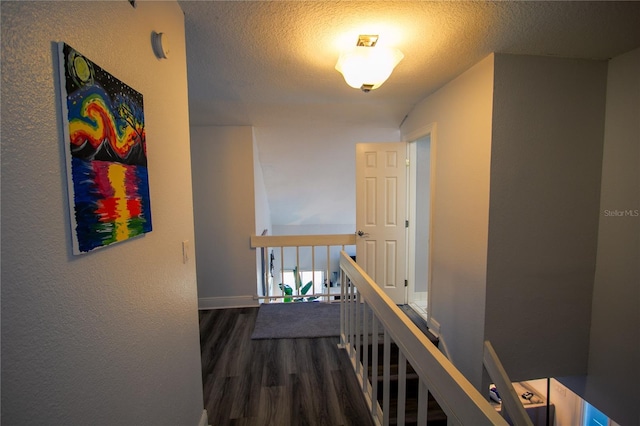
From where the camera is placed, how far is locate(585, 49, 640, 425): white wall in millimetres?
1640

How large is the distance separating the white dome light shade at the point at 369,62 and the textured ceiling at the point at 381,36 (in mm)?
80

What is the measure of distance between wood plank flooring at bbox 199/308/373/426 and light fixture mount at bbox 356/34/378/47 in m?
2.20

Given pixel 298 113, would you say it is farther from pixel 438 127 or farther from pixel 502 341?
pixel 502 341

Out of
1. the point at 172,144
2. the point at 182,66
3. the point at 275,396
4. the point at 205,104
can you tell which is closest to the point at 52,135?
the point at 172,144

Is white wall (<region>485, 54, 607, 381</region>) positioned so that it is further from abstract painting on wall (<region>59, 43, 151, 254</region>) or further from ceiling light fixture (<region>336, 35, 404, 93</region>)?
abstract painting on wall (<region>59, 43, 151, 254</region>)

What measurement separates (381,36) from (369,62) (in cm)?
16

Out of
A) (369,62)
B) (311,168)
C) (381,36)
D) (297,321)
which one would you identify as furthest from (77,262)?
(311,168)

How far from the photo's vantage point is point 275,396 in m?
1.80

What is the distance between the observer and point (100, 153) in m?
0.71

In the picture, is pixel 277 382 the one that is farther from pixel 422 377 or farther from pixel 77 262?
pixel 77 262

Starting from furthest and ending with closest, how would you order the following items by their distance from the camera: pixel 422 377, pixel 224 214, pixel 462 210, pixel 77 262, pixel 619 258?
pixel 224 214
pixel 462 210
pixel 619 258
pixel 422 377
pixel 77 262

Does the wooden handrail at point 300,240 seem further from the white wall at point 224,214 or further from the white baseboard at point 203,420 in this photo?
the white baseboard at point 203,420

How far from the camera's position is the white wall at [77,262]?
50cm

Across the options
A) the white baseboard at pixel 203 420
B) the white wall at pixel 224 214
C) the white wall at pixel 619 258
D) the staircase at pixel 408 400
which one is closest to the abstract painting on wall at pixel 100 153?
the white baseboard at pixel 203 420
